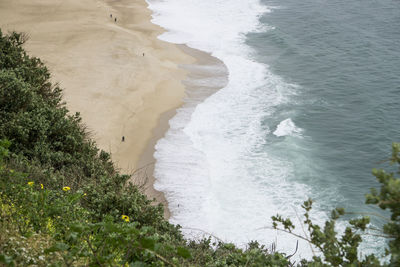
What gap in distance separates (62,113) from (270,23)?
96.5 ft

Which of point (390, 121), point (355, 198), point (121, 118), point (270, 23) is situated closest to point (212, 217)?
point (355, 198)

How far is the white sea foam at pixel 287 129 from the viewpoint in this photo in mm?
21391

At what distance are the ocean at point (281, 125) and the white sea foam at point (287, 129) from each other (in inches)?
2.1

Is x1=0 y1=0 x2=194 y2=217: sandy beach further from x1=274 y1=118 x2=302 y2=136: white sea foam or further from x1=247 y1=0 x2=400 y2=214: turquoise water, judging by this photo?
x1=247 y1=0 x2=400 y2=214: turquoise water

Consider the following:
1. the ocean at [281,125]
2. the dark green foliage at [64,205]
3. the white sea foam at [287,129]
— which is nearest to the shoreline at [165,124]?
the ocean at [281,125]

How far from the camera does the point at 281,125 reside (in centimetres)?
2203

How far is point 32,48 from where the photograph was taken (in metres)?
27.2

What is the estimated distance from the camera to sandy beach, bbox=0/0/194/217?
A: 66.3 ft

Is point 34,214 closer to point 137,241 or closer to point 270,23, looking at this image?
point 137,241

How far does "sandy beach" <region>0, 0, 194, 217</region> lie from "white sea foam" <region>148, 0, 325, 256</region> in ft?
3.54

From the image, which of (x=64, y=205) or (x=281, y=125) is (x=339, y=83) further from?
(x=64, y=205)

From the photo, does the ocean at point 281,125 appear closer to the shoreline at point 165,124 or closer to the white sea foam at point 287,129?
the white sea foam at point 287,129

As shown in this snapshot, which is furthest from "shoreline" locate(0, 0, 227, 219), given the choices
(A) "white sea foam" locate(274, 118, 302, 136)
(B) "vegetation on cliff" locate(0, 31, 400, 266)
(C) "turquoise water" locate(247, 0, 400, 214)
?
(C) "turquoise water" locate(247, 0, 400, 214)

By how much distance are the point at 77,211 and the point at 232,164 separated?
12371mm
